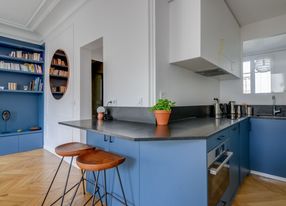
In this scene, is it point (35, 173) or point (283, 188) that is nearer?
point (283, 188)

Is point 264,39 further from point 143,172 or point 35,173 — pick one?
point 35,173

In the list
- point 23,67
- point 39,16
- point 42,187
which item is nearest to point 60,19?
point 39,16

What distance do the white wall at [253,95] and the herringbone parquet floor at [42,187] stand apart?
1309 mm

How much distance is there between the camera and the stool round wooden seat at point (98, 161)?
126cm

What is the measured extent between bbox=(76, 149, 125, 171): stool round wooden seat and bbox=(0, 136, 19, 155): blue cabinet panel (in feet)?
10.5

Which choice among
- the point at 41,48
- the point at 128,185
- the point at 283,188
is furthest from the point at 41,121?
the point at 283,188

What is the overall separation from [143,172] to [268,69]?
295 centimetres

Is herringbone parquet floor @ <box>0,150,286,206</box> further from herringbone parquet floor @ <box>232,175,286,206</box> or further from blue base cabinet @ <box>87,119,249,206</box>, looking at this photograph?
blue base cabinet @ <box>87,119,249,206</box>

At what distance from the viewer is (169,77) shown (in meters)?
2.04

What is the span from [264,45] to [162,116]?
271 cm

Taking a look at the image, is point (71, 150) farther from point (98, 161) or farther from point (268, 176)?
point (268, 176)

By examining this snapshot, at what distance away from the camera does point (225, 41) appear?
8.13 ft

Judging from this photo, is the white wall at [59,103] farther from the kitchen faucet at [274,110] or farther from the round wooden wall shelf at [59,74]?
the kitchen faucet at [274,110]

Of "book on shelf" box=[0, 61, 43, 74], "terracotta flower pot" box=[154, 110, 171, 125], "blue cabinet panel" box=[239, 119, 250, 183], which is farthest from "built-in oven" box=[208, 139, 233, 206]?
"book on shelf" box=[0, 61, 43, 74]
